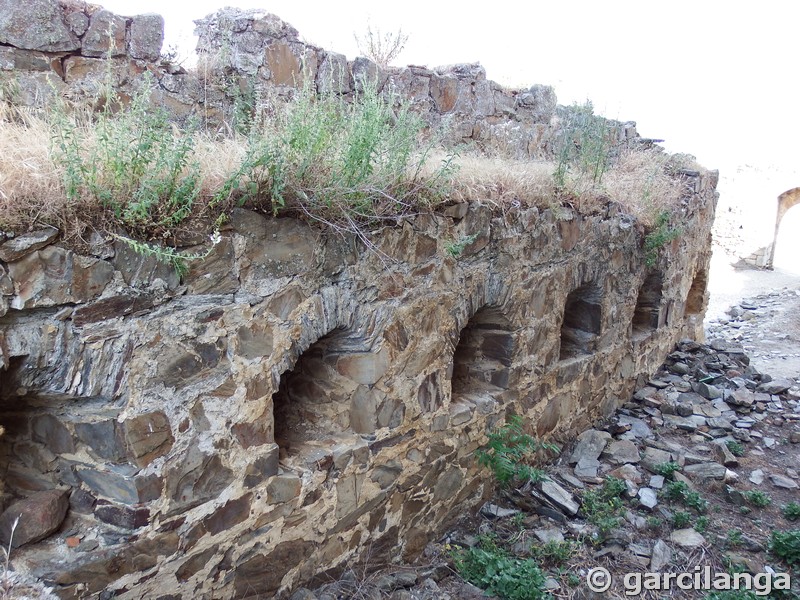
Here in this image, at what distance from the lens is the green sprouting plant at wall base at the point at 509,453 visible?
3.85 metres

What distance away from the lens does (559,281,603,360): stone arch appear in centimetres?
524

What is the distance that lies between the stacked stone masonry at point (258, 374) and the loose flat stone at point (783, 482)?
149 centimetres

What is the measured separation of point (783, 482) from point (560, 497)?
1970mm

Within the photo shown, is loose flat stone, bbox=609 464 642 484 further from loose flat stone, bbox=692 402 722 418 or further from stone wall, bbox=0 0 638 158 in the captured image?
stone wall, bbox=0 0 638 158

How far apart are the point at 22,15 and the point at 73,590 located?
138 inches

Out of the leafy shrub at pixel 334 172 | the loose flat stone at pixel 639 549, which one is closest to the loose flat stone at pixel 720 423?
the loose flat stone at pixel 639 549

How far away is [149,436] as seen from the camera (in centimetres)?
221

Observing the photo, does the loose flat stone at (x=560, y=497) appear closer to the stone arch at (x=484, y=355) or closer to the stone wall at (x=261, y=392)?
the stone wall at (x=261, y=392)

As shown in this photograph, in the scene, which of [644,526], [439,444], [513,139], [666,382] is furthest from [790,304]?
[439,444]

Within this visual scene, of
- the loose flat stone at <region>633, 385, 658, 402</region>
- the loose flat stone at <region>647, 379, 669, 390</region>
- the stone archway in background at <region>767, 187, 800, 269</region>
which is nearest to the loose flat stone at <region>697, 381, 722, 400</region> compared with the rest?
the loose flat stone at <region>647, 379, 669, 390</region>

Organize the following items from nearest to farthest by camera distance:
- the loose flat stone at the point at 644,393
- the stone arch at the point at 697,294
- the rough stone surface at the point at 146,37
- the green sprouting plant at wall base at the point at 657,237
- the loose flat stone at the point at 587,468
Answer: the rough stone surface at the point at 146,37 < the loose flat stone at the point at 587,468 < the green sprouting plant at wall base at the point at 657,237 < the loose flat stone at the point at 644,393 < the stone arch at the point at 697,294

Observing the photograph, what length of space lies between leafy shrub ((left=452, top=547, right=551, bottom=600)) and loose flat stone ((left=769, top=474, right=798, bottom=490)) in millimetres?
2482

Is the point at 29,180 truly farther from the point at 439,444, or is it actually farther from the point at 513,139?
the point at 513,139

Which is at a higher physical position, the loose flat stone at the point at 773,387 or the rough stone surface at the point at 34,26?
the rough stone surface at the point at 34,26
